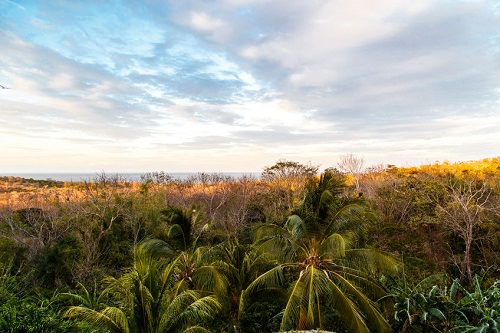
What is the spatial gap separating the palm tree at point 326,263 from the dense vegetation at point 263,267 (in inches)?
1.6

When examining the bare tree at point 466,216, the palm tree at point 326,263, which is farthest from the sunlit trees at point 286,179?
the palm tree at point 326,263

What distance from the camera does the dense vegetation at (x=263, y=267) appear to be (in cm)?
941

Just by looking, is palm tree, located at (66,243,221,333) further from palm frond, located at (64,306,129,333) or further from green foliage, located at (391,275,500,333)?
green foliage, located at (391,275,500,333)

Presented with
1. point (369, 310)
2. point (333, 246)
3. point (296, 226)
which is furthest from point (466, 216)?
point (296, 226)

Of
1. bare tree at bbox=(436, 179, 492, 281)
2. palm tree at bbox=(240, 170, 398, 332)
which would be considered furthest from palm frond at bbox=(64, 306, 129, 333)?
bare tree at bbox=(436, 179, 492, 281)

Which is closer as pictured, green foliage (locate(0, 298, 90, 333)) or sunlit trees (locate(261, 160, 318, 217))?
green foliage (locate(0, 298, 90, 333))

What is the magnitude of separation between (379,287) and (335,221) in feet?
9.04

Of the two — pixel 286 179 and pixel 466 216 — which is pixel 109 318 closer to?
pixel 466 216

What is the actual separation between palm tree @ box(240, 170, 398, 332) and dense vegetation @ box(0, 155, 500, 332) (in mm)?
41

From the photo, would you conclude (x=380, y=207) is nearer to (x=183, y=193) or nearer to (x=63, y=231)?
(x=183, y=193)

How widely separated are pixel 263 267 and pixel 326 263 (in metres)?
3.93

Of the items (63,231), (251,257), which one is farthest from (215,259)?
(63,231)

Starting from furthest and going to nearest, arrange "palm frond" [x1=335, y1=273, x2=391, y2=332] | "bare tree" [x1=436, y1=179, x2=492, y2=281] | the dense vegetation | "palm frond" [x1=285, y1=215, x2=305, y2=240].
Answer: "bare tree" [x1=436, y1=179, x2=492, y2=281] < "palm frond" [x1=285, y1=215, x2=305, y2=240] < "palm frond" [x1=335, y1=273, x2=391, y2=332] < the dense vegetation

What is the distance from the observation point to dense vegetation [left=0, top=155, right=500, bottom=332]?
30.9ft
